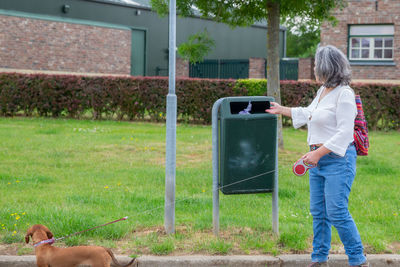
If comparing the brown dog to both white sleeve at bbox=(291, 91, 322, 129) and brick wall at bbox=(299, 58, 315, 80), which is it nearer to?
white sleeve at bbox=(291, 91, 322, 129)

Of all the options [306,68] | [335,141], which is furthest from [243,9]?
[306,68]

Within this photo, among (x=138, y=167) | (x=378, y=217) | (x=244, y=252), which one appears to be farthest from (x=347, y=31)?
(x=244, y=252)

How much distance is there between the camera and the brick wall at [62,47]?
22.0 m

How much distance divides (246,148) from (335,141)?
1.13 m

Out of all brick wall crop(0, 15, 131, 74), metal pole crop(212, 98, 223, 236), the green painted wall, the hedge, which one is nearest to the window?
the hedge

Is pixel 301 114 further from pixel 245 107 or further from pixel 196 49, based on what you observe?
pixel 196 49

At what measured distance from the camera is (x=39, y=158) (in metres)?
8.91

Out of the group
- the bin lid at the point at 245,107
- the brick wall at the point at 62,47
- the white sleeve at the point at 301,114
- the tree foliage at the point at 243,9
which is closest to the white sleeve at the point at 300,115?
the white sleeve at the point at 301,114

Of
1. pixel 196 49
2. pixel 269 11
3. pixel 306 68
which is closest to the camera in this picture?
pixel 196 49

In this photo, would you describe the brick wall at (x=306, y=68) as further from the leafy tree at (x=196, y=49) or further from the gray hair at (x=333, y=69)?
the gray hair at (x=333, y=69)

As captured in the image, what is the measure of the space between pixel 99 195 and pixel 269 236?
91.1 inches

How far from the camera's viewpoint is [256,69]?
25.7 m

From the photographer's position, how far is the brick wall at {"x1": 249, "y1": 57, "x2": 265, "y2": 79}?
84.1 feet

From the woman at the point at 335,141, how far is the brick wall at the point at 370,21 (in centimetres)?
1861
